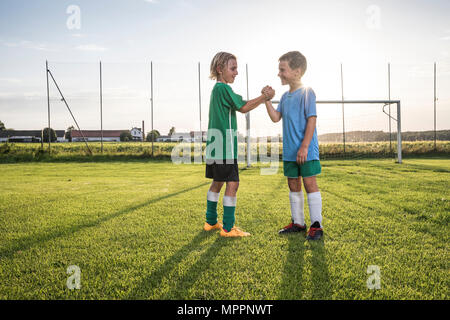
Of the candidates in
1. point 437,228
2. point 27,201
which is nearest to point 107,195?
point 27,201

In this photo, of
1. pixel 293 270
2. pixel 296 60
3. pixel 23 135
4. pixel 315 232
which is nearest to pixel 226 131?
pixel 296 60

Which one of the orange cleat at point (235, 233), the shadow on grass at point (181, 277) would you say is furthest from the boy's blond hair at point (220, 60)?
the shadow on grass at point (181, 277)

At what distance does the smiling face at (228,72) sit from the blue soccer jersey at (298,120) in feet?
2.15

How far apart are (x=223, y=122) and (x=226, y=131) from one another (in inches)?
3.8

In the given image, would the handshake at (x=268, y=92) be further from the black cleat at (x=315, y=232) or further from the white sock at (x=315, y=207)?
the black cleat at (x=315, y=232)

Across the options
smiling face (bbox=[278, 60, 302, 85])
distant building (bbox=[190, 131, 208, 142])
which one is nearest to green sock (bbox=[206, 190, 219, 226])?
smiling face (bbox=[278, 60, 302, 85])

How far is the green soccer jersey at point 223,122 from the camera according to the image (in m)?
2.71

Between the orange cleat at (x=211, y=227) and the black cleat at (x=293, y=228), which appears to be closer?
the black cleat at (x=293, y=228)

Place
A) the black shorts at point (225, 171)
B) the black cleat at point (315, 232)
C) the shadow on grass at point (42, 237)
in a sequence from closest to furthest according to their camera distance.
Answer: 1. the shadow on grass at point (42, 237)
2. the black cleat at point (315, 232)
3. the black shorts at point (225, 171)

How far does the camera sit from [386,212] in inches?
137

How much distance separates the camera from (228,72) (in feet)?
9.23

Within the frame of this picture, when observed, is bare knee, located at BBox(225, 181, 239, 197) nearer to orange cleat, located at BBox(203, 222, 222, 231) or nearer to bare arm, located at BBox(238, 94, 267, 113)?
orange cleat, located at BBox(203, 222, 222, 231)

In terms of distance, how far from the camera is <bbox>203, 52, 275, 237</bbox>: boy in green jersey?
2.69 m

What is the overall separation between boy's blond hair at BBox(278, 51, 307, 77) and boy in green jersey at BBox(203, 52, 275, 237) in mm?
422
